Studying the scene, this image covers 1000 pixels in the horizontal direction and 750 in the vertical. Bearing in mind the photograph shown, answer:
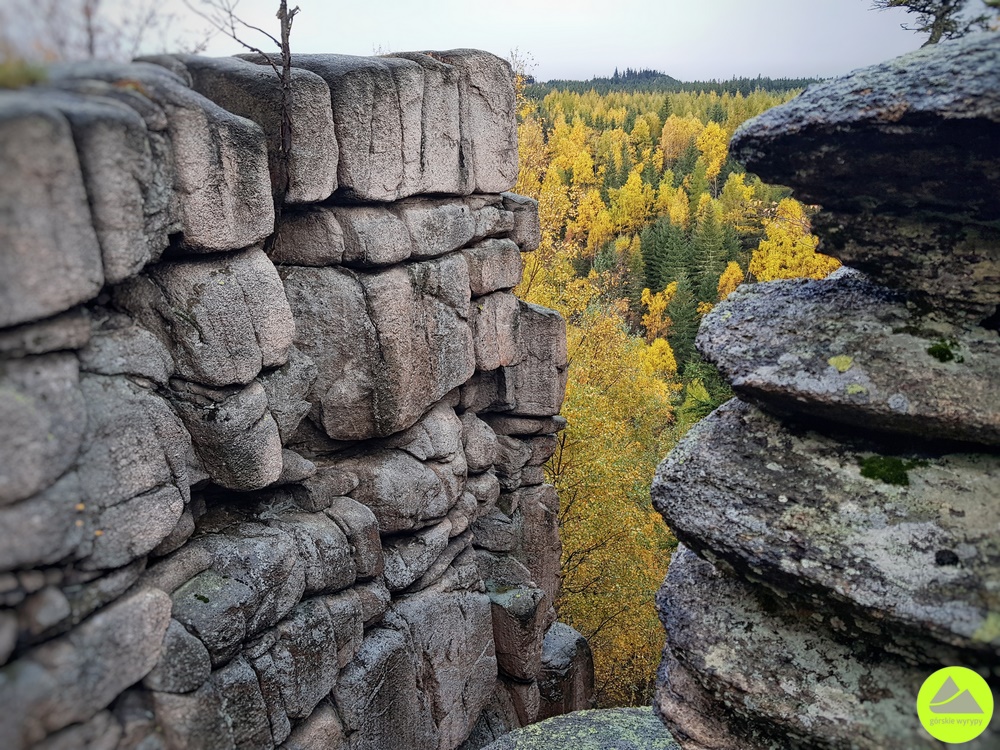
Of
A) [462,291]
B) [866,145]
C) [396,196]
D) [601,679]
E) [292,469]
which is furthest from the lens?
[601,679]

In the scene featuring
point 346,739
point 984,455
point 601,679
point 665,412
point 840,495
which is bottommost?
point 601,679

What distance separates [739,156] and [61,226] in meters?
7.24

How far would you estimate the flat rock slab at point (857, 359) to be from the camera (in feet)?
23.8

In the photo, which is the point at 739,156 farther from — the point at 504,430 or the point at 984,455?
the point at 504,430

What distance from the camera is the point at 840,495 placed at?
7719mm

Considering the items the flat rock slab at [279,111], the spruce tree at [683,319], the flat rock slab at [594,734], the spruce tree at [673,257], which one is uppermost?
the flat rock slab at [279,111]

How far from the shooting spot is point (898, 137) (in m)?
7.07

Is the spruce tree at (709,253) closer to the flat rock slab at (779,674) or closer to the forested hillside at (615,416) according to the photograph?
the forested hillside at (615,416)

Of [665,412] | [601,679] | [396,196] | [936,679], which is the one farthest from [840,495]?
[665,412]

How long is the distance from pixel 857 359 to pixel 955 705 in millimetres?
3465

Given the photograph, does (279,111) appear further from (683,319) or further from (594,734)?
(683,319)

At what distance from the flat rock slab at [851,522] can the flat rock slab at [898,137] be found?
2.73 meters

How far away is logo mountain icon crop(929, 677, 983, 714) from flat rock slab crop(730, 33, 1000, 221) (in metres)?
4.65

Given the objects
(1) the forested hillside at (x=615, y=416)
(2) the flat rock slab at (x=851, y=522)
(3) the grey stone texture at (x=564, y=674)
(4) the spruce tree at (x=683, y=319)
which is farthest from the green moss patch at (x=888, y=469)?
(4) the spruce tree at (x=683, y=319)
